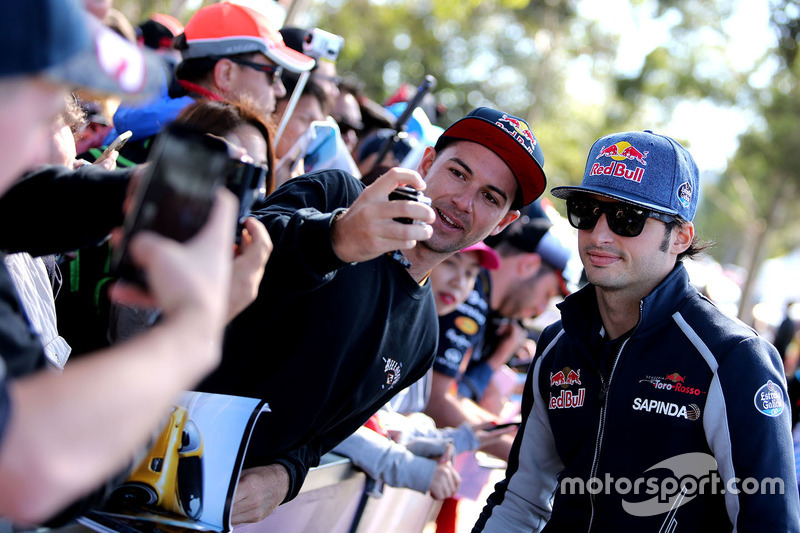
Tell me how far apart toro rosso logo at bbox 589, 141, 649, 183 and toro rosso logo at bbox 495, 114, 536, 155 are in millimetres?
282

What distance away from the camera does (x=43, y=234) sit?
143 centimetres

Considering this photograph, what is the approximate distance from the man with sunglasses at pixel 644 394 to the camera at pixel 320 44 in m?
2.33

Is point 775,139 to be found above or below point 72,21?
above

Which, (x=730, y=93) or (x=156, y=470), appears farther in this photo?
(x=730, y=93)

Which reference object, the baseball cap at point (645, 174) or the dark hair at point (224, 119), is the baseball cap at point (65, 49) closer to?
the dark hair at point (224, 119)

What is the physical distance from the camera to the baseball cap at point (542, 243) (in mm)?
5812

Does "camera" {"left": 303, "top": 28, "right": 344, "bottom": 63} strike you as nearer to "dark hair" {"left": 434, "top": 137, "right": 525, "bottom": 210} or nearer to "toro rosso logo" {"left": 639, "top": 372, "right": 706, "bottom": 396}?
"dark hair" {"left": 434, "top": 137, "right": 525, "bottom": 210}

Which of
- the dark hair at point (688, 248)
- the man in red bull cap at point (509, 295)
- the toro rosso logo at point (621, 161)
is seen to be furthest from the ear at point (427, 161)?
the man in red bull cap at point (509, 295)

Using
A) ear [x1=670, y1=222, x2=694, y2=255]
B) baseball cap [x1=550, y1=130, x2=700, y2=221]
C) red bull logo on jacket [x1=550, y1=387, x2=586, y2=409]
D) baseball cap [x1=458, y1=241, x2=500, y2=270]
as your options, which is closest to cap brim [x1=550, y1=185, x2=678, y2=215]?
baseball cap [x1=550, y1=130, x2=700, y2=221]

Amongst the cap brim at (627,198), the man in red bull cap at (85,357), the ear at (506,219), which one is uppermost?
the cap brim at (627,198)

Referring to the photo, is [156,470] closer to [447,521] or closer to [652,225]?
[652,225]

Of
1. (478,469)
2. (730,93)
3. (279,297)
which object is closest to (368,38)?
(730,93)

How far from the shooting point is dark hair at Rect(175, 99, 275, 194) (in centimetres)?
269

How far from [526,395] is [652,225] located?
0.91 m
